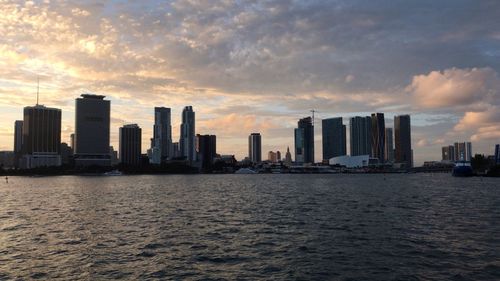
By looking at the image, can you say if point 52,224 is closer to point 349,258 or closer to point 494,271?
point 349,258

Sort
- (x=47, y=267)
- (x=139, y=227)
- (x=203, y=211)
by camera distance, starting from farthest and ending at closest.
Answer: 1. (x=203, y=211)
2. (x=139, y=227)
3. (x=47, y=267)

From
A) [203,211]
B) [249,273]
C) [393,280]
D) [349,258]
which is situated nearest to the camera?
A: [393,280]

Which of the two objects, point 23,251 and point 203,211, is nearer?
point 23,251

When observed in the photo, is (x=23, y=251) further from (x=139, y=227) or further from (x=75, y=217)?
(x=75, y=217)

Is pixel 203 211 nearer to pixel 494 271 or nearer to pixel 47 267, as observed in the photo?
pixel 47 267

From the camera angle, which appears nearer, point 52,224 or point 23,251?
point 23,251

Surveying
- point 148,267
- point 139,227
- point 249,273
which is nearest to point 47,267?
point 148,267

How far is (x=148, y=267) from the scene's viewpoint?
3941 centimetres

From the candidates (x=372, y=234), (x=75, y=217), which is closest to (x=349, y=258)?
(x=372, y=234)

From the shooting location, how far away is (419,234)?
56875mm

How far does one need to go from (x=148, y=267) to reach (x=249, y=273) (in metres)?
9.38

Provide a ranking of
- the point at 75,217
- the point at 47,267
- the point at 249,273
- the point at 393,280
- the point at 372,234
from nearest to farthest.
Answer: the point at 393,280
the point at 249,273
the point at 47,267
the point at 372,234
the point at 75,217

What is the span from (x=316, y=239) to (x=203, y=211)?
126 ft

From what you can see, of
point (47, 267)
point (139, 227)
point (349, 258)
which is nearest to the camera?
point (47, 267)
